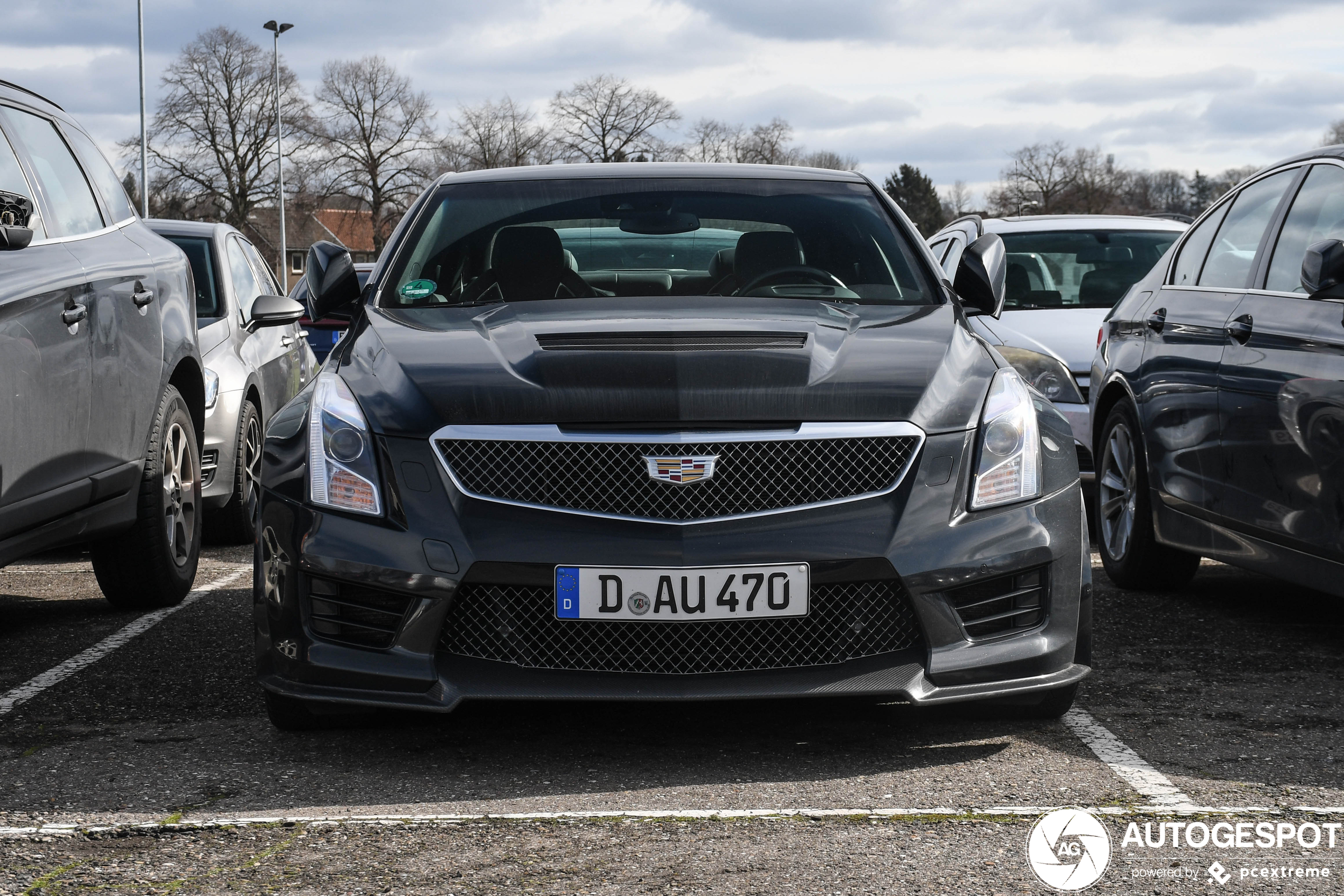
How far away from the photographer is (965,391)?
404 cm

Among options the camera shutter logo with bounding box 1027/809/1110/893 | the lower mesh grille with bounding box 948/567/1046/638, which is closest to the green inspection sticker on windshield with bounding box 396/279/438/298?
the lower mesh grille with bounding box 948/567/1046/638

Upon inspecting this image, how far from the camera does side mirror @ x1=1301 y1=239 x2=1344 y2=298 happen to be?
480 cm

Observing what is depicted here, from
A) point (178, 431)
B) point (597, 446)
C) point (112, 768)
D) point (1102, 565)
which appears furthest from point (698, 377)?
point (1102, 565)

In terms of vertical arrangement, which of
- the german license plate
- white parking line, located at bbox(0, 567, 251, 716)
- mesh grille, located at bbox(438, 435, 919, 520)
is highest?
mesh grille, located at bbox(438, 435, 919, 520)

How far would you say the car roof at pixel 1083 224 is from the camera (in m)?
10.1

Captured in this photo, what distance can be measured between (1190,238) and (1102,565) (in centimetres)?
151

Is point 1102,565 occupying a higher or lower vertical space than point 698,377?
lower

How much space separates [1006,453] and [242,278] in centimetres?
635

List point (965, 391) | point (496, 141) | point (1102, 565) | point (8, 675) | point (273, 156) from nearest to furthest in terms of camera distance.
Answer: point (965, 391) → point (8, 675) → point (1102, 565) → point (273, 156) → point (496, 141)

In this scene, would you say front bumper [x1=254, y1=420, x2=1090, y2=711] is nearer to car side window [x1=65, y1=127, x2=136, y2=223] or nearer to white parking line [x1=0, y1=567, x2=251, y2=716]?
white parking line [x1=0, y1=567, x2=251, y2=716]

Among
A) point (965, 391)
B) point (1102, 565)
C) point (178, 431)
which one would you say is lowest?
point (1102, 565)

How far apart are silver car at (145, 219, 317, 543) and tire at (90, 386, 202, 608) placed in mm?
961

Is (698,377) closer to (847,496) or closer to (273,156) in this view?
(847,496)

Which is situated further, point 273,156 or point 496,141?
point 496,141
